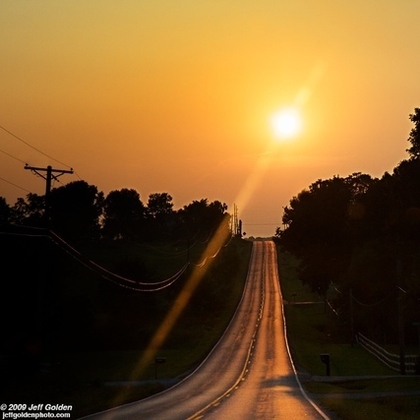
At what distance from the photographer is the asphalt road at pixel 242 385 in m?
35.3

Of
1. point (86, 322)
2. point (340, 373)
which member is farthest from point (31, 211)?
point (340, 373)

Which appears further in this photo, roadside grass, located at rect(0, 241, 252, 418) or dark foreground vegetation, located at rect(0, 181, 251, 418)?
dark foreground vegetation, located at rect(0, 181, 251, 418)

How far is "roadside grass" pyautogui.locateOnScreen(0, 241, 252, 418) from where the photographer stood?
135 feet

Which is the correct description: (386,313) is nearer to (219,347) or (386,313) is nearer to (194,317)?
(219,347)

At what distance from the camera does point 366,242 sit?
87.5 metres

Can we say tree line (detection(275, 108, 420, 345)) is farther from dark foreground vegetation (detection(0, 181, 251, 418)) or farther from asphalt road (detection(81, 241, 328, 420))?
dark foreground vegetation (detection(0, 181, 251, 418))

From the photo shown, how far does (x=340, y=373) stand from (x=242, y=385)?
13279 millimetres

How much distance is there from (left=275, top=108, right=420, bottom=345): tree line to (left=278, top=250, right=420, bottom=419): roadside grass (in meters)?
4.37

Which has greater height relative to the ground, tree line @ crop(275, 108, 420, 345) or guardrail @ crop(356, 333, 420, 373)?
tree line @ crop(275, 108, 420, 345)

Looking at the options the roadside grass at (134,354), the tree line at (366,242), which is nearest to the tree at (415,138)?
the tree line at (366,242)

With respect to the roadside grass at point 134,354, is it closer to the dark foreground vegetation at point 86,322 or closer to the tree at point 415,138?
the dark foreground vegetation at point 86,322

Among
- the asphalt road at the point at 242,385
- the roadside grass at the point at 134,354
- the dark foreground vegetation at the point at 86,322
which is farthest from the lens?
the dark foreground vegetation at the point at 86,322

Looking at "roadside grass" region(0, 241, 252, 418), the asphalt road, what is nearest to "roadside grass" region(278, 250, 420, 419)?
the asphalt road

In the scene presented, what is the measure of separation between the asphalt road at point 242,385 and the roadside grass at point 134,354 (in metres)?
1.47
